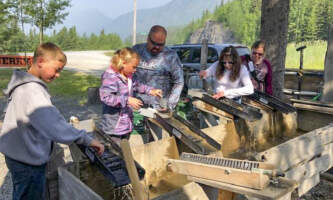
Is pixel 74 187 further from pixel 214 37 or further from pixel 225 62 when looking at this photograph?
pixel 214 37

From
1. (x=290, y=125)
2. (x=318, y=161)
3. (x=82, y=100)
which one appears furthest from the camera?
(x=82, y=100)

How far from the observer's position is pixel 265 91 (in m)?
Result: 4.39

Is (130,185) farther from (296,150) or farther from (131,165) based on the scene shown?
(296,150)

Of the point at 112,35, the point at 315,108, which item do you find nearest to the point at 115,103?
the point at 315,108

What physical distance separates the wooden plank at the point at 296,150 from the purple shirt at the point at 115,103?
4.55ft

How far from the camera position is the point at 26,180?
75.6 inches

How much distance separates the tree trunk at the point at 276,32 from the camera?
5574 mm

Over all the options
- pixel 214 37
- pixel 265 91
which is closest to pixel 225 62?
pixel 265 91

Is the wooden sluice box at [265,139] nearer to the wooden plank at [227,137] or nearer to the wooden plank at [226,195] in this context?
the wooden plank at [227,137]

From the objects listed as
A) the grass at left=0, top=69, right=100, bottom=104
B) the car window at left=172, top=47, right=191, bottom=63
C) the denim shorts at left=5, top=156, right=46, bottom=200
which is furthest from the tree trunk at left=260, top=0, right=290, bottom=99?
the grass at left=0, top=69, right=100, bottom=104

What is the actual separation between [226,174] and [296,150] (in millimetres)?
1236

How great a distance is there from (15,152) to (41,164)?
0.19 metres

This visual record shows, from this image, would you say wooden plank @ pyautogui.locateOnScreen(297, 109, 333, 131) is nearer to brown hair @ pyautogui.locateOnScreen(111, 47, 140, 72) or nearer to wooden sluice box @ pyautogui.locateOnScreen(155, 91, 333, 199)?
wooden sluice box @ pyautogui.locateOnScreen(155, 91, 333, 199)

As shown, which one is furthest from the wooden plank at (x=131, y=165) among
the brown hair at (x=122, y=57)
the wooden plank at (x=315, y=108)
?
the wooden plank at (x=315, y=108)
